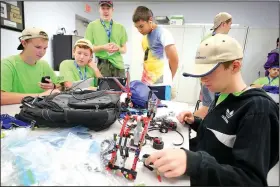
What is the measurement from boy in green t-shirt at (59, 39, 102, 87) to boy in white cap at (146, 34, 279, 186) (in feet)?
4.04

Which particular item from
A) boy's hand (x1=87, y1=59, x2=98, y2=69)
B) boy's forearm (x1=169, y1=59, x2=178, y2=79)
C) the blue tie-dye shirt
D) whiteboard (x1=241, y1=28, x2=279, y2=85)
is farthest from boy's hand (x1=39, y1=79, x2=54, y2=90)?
whiteboard (x1=241, y1=28, x2=279, y2=85)

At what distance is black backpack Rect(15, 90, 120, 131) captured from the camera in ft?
2.76

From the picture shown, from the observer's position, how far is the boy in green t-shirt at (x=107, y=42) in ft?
5.90

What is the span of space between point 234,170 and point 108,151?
0.41 metres

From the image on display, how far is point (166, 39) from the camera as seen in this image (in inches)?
64.2

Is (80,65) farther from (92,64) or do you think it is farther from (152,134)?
(152,134)

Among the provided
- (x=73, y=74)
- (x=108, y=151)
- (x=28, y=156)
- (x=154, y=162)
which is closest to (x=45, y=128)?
(x=28, y=156)

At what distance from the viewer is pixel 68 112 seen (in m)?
0.84

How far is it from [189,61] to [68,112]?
3.46 m

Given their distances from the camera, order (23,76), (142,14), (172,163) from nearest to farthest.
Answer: (172,163), (23,76), (142,14)

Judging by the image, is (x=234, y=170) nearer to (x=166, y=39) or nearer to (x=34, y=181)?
(x=34, y=181)

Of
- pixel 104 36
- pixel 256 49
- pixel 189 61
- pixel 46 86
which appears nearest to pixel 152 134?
pixel 46 86

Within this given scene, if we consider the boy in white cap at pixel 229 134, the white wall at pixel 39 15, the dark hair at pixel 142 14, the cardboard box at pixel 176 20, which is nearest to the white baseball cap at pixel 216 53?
the boy in white cap at pixel 229 134

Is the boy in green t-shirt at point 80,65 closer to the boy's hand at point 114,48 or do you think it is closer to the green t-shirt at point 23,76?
the boy's hand at point 114,48
